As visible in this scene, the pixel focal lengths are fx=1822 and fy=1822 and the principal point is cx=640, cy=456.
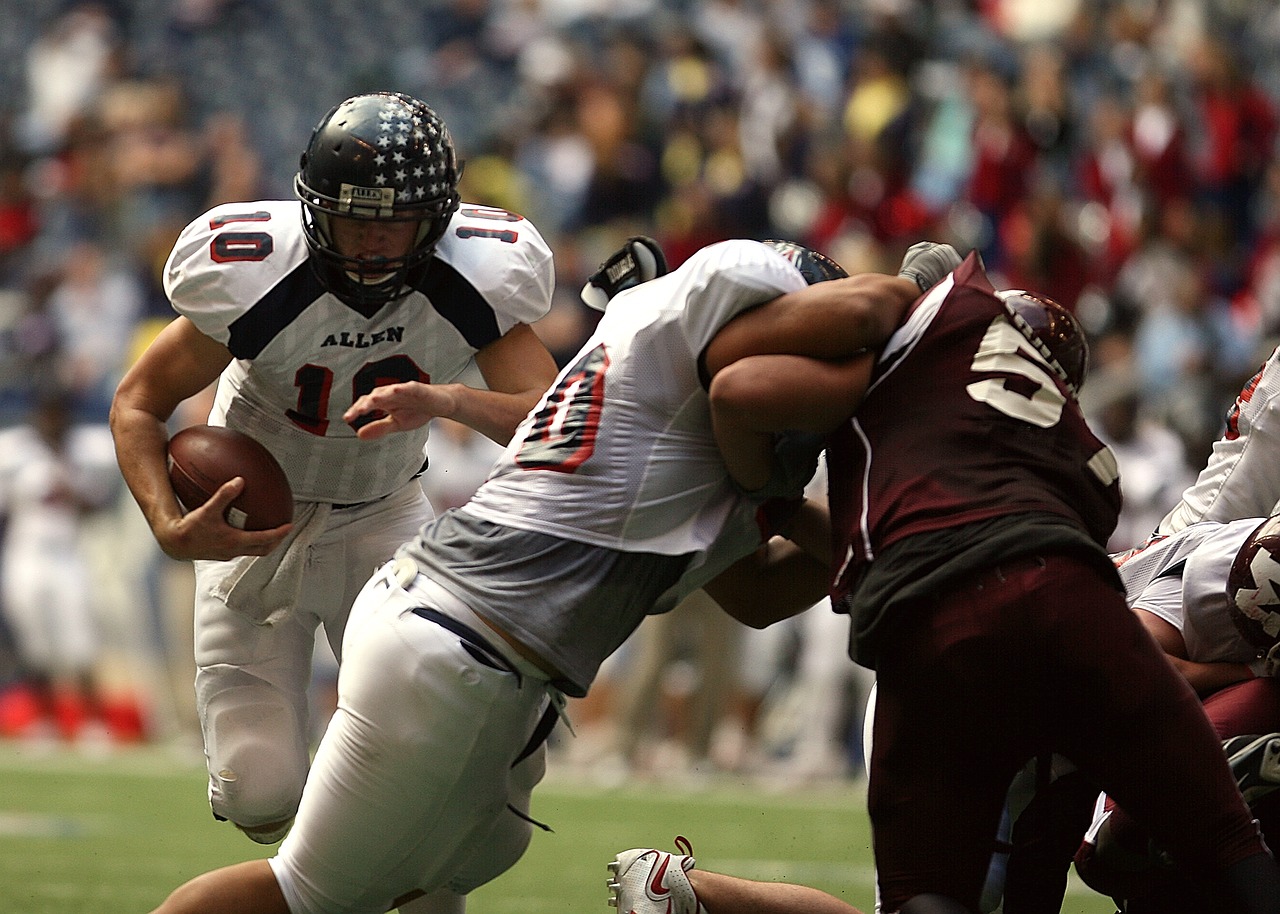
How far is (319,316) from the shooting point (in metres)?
3.80

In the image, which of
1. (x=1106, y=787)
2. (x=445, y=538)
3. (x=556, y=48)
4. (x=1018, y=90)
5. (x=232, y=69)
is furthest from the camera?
(x=232, y=69)

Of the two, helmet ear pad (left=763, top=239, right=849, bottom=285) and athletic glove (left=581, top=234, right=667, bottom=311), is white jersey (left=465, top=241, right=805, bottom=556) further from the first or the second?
athletic glove (left=581, top=234, right=667, bottom=311)

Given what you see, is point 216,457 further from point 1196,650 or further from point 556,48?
point 556,48

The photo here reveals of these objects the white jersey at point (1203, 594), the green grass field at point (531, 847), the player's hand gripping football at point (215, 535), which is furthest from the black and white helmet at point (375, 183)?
the green grass field at point (531, 847)

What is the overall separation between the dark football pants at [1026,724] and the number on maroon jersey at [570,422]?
24.4 inches

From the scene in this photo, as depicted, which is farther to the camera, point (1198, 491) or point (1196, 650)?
point (1198, 491)

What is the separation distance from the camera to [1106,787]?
2.91m

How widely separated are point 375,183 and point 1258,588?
6.12 ft

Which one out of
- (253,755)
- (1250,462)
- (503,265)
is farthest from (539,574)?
(1250,462)

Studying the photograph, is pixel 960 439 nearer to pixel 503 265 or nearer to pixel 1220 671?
pixel 1220 671

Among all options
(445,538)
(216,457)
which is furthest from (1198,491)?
(216,457)

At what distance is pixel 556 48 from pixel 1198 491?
9101mm

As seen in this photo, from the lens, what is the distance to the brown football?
12.1ft

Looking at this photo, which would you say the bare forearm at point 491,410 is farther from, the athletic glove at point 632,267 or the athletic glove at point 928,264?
the athletic glove at point 928,264
